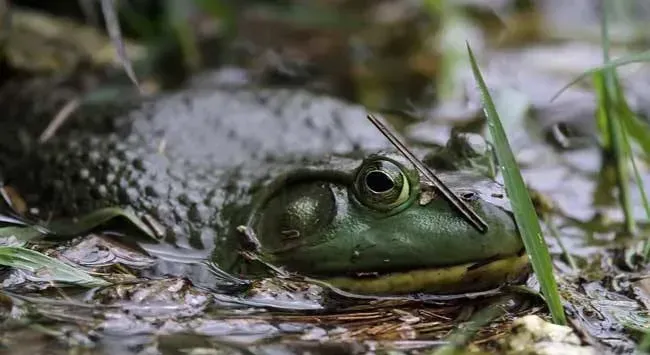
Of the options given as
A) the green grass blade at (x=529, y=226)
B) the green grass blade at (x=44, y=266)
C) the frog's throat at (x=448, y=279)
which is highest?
the green grass blade at (x=529, y=226)

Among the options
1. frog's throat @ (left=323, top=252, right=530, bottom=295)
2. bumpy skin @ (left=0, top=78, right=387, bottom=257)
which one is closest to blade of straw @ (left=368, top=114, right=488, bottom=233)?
frog's throat @ (left=323, top=252, right=530, bottom=295)

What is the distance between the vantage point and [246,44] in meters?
4.65

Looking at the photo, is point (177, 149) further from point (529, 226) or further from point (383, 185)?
point (529, 226)

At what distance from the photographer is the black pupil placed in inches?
92.6

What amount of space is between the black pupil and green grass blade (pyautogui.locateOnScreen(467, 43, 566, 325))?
1.06 feet

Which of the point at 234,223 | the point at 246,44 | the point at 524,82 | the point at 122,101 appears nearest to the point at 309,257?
the point at 234,223

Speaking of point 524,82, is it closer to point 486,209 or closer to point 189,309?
point 486,209

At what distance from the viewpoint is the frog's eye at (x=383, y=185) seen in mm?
2342

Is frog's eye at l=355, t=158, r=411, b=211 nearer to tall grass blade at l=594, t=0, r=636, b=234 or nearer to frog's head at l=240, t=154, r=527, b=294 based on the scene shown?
frog's head at l=240, t=154, r=527, b=294

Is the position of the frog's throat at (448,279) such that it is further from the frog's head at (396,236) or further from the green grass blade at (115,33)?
the green grass blade at (115,33)

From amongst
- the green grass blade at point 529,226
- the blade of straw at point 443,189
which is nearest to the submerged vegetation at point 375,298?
the green grass blade at point 529,226

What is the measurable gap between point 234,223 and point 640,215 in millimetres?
1613

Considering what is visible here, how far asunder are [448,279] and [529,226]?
0.28 metres

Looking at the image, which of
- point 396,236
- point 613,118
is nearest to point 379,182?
point 396,236
